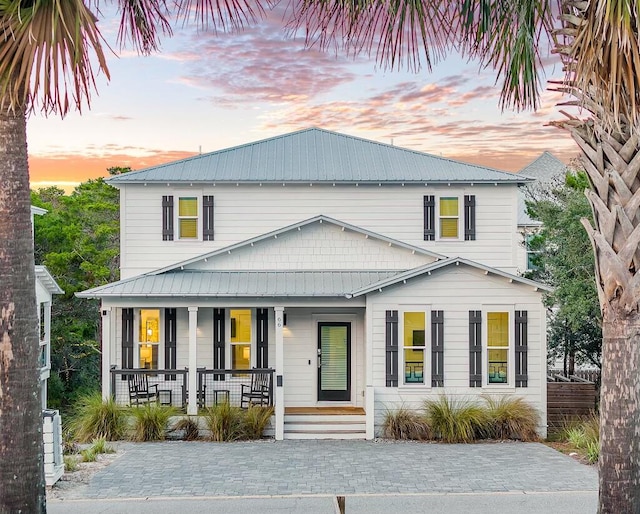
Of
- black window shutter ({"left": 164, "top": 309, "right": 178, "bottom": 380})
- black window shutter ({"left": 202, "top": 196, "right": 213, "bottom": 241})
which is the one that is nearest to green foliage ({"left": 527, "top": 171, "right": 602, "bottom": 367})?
black window shutter ({"left": 202, "top": 196, "right": 213, "bottom": 241})

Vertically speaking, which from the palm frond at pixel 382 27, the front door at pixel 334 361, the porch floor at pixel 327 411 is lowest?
the porch floor at pixel 327 411

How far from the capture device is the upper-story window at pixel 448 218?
806 inches

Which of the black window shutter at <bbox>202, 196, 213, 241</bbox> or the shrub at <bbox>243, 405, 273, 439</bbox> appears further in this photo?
the black window shutter at <bbox>202, 196, 213, 241</bbox>

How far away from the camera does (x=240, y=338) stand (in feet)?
63.9

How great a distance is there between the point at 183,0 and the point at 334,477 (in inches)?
351

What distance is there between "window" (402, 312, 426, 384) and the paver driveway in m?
1.88

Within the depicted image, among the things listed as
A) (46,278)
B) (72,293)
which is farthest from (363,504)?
(72,293)

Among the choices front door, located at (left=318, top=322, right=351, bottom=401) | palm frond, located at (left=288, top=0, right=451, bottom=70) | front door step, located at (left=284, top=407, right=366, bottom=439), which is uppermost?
palm frond, located at (left=288, top=0, right=451, bottom=70)

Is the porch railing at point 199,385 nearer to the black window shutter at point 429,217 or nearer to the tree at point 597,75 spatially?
the black window shutter at point 429,217

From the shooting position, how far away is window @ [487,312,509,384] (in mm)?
17266

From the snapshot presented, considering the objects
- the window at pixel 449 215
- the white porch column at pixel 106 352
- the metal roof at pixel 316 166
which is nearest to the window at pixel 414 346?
the window at pixel 449 215

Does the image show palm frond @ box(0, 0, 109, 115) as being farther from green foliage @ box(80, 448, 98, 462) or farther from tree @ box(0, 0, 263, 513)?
green foliage @ box(80, 448, 98, 462)

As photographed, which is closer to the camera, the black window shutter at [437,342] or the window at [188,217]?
the black window shutter at [437,342]

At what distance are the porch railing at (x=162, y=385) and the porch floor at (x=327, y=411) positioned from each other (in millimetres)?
2829
